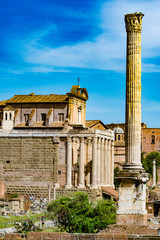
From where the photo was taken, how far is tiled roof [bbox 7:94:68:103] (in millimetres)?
74188

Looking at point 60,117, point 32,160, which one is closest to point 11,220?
point 32,160

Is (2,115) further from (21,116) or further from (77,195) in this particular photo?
(77,195)

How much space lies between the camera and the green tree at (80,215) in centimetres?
3319

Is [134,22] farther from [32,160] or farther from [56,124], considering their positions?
[56,124]

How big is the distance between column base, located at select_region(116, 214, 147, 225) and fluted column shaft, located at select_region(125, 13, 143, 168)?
2231 mm

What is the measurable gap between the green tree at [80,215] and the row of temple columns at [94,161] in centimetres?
2412

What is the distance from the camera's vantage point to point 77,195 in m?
44.7

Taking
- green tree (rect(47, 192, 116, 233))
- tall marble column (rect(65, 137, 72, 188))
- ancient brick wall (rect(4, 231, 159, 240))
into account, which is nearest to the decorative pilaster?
tall marble column (rect(65, 137, 72, 188))

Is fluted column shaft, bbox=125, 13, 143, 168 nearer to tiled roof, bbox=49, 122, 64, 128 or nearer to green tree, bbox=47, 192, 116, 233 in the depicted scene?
green tree, bbox=47, 192, 116, 233

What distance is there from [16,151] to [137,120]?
147ft

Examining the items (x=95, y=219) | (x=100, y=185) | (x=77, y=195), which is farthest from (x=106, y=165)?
(x=95, y=219)

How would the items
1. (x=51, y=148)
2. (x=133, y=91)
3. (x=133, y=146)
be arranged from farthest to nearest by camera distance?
1. (x=51, y=148)
2. (x=133, y=91)
3. (x=133, y=146)

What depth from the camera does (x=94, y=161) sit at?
6900 centimetres

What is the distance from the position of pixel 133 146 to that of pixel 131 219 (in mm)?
3295
